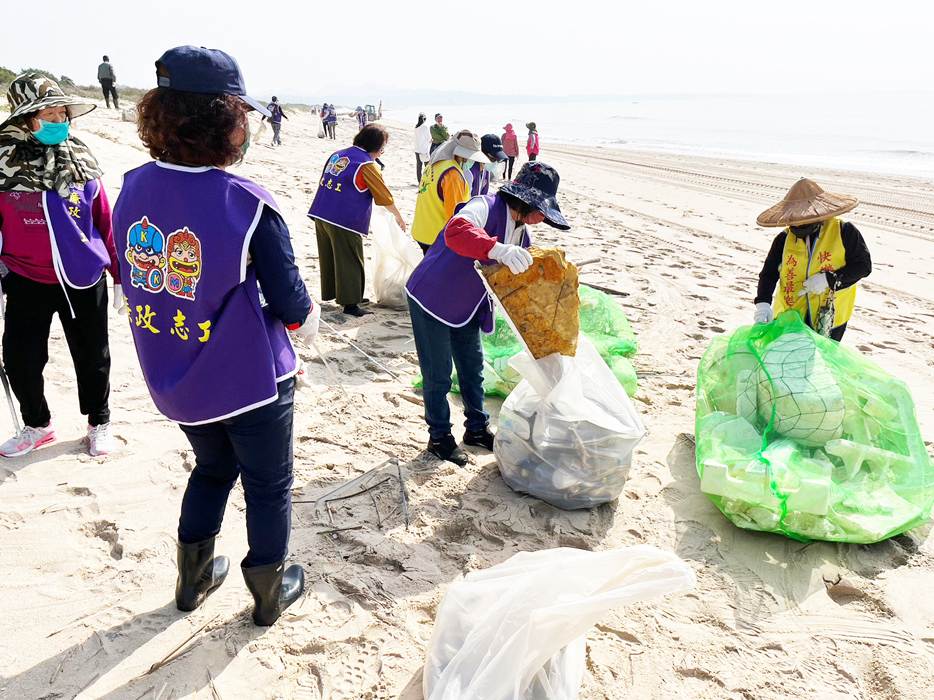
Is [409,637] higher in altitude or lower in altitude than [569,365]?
lower

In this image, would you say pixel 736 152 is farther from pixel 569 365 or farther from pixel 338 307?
pixel 569 365

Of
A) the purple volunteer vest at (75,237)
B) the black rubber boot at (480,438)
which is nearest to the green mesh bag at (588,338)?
the black rubber boot at (480,438)

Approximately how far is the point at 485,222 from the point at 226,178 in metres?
1.33

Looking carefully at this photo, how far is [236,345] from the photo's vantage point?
167cm

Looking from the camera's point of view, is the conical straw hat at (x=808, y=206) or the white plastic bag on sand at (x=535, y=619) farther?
the conical straw hat at (x=808, y=206)

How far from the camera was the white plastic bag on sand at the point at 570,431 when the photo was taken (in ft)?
8.86

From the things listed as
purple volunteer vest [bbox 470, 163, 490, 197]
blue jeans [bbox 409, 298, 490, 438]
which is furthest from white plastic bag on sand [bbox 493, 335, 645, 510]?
purple volunteer vest [bbox 470, 163, 490, 197]

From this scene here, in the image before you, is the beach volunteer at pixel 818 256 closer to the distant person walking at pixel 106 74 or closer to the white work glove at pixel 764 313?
the white work glove at pixel 764 313

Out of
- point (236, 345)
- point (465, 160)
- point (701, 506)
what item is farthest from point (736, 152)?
point (236, 345)

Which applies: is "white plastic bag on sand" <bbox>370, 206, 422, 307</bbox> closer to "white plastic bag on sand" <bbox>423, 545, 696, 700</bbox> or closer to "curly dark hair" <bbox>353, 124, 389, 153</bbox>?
"curly dark hair" <bbox>353, 124, 389, 153</bbox>

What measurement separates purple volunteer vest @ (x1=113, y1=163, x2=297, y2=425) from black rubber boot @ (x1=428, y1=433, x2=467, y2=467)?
60.0 inches

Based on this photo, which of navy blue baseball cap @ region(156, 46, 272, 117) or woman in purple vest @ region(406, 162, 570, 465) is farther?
woman in purple vest @ region(406, 162, 570, 465)

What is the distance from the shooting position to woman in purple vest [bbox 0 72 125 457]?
2523mm

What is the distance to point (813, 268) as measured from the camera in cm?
328
